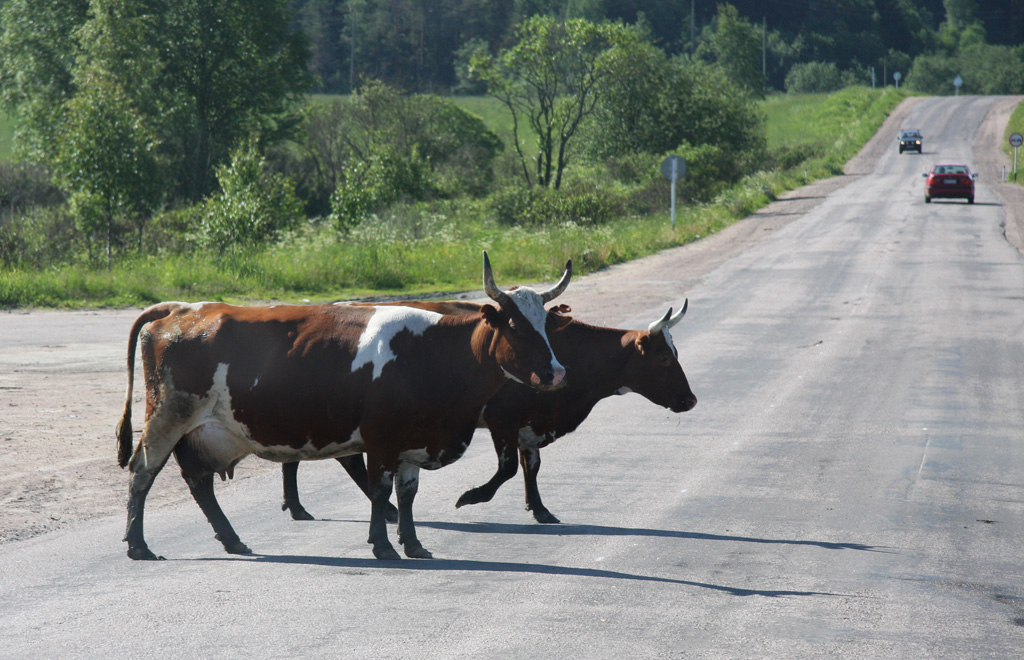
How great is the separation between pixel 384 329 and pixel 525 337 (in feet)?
3.39

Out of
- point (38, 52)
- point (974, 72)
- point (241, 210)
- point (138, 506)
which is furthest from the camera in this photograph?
point (974, 72)

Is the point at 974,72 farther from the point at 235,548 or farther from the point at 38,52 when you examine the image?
the point at 235,548

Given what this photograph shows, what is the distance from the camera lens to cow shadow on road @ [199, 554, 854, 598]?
6.57 metres

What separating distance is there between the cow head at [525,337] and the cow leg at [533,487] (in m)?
1.56

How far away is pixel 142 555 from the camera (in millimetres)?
7281

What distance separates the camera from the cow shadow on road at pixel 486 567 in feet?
21.6

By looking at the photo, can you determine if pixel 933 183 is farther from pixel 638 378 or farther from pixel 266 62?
pixel 638 378

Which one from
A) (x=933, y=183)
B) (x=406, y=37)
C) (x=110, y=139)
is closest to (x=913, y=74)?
(x=406, y=37)

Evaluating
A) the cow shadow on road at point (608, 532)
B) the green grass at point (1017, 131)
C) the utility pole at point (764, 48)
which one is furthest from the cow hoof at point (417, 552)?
the utility pole at point (764, 48)

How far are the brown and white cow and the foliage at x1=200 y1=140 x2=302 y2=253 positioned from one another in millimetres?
24944

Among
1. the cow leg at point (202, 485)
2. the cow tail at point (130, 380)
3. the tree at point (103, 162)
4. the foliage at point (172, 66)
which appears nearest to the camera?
the cow leg at point (202, 485)

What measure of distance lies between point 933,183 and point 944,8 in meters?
135

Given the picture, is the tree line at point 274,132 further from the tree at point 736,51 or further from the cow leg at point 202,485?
the tree at point 736,51

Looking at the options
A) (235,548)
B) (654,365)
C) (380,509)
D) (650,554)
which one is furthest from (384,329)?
(654,365)
